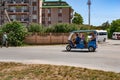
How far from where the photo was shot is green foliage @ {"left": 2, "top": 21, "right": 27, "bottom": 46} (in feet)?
137

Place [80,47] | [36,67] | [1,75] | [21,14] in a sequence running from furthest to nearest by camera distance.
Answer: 1. [21,14]
2. [80,47]
3. [36,67]
4. [1,75]

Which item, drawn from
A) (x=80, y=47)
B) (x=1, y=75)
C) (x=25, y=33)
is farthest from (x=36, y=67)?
(x=25, y=33)

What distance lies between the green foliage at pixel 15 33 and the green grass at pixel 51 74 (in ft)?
83.8

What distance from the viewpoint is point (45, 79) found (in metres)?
13.8

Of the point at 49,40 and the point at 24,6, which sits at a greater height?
the point at 24,6

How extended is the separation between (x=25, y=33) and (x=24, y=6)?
4492 centimetres

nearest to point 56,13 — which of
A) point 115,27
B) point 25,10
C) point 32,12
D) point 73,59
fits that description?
point 32,12

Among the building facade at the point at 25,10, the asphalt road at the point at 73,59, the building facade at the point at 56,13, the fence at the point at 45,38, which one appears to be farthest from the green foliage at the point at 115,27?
the asphalt road at the point at 73,59

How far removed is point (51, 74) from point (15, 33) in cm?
2857

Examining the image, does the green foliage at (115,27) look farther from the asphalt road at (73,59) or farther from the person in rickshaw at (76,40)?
the asphalt road at (73,59)

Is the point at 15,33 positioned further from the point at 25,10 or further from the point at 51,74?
the point at 25,10

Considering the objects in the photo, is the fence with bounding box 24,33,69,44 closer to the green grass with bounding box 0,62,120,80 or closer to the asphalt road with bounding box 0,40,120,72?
the asphalt road with bounding box 0,40,120,72

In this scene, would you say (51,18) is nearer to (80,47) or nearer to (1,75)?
(80,47)

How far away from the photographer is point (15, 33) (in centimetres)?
4259
